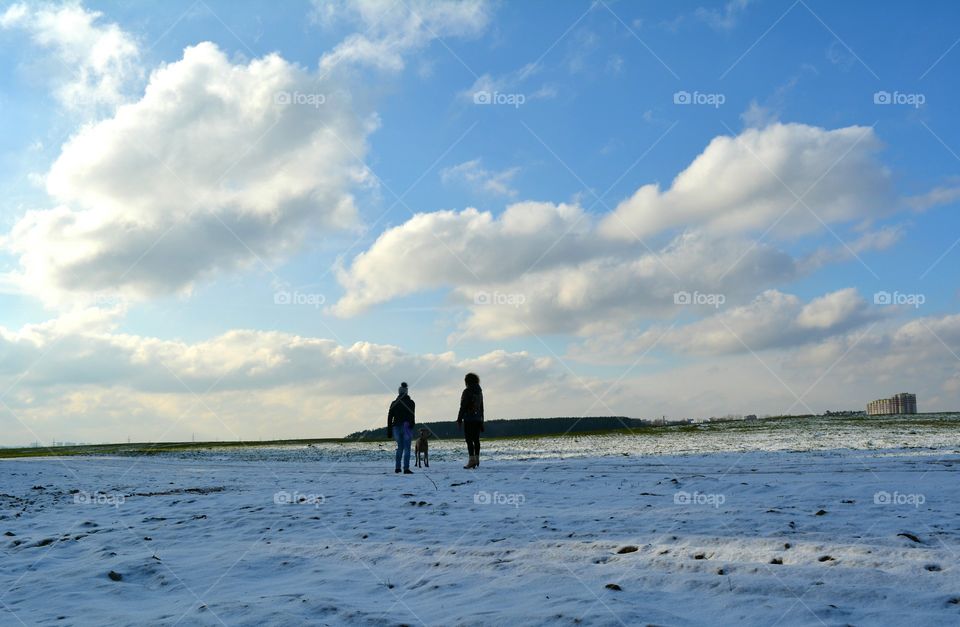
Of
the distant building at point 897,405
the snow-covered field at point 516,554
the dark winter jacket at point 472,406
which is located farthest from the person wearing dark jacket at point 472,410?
the distant building at point 897,405

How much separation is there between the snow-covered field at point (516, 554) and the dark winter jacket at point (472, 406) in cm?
651

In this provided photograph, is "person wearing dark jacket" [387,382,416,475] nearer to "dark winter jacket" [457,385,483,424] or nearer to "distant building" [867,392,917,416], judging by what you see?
"dark winter jacket" [457,385,483,424]

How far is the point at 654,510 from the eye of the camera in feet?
33.7

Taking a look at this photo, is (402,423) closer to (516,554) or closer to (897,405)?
(516,554)

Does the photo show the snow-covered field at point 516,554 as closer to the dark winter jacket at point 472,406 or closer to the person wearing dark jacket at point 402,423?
the person wearing dark jacket at point 402,423

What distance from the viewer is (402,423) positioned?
790 inches

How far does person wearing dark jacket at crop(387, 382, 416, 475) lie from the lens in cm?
1995

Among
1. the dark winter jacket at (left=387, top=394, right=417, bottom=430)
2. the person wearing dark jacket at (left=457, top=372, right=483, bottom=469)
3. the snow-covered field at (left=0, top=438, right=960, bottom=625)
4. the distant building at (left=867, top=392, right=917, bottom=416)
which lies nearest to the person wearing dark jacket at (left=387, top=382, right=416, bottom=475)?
the dark winter jacket at (left=387, top=394, right=417, bottom=430)

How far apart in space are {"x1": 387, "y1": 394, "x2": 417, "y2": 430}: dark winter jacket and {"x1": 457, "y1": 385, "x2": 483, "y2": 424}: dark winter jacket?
68.7 inches

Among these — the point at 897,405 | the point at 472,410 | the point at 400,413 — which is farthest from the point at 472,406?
the point at 897,405

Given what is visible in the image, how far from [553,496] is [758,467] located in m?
6.51

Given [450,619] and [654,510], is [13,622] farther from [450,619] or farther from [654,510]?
[654,510]

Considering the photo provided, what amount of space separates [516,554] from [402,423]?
1235 centimetres

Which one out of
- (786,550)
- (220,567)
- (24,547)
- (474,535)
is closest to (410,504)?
(474,535)
